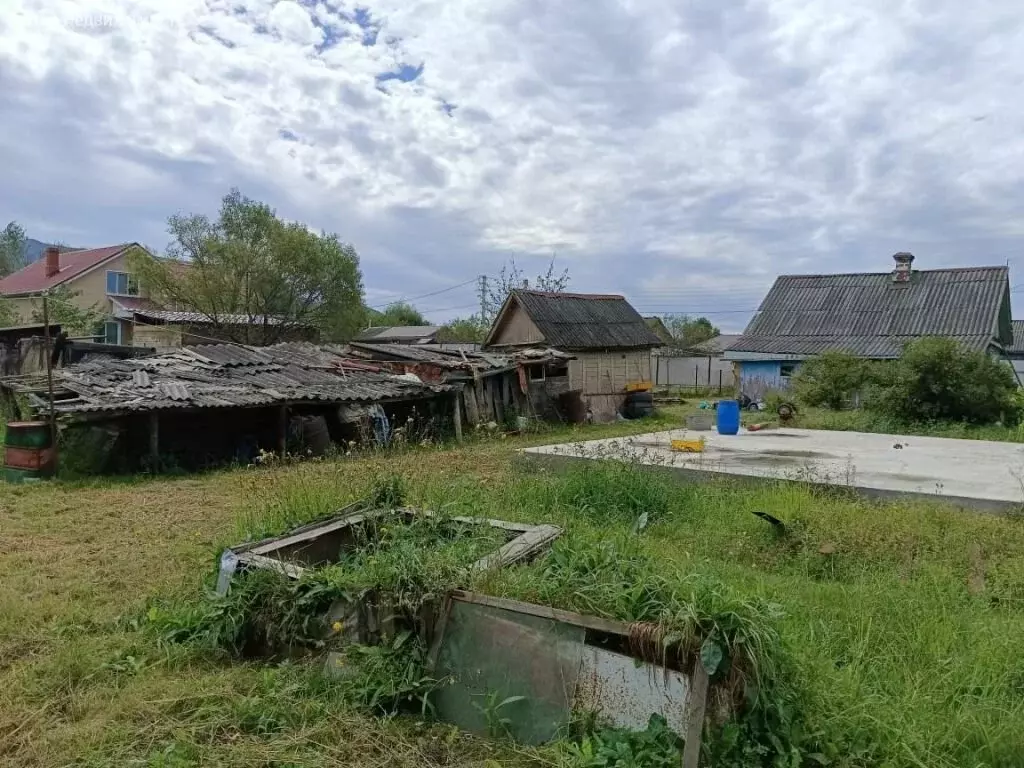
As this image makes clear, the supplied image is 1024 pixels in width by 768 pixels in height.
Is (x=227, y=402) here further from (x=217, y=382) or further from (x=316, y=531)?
(x=316, y=531)

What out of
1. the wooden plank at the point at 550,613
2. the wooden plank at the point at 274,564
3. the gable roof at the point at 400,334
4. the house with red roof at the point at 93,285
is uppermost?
the house with red roof at the point at 93,285

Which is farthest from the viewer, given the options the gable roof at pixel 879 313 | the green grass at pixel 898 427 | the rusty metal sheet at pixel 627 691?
the gable roof at pixel 879 313

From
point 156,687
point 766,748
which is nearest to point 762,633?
point 766,748

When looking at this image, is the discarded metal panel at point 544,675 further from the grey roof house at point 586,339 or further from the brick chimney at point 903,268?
the brick chimney at point 903,268

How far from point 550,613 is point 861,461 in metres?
6.66

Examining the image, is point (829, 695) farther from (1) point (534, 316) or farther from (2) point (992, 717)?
(1) point (534, 316)

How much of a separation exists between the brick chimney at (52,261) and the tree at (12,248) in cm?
1873

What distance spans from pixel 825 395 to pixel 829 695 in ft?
51.6

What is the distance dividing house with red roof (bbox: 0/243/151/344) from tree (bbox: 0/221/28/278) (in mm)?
18713

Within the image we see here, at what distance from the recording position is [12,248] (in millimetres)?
47031

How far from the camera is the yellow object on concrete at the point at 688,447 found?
9008 mm

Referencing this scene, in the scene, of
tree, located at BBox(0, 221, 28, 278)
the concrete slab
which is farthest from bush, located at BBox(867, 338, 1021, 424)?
tree, located at BBox(0, 221, 28, 278)

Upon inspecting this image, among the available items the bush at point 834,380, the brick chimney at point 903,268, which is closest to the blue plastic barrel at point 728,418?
the bush at point 834,380

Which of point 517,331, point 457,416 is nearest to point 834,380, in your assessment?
point 517,331
